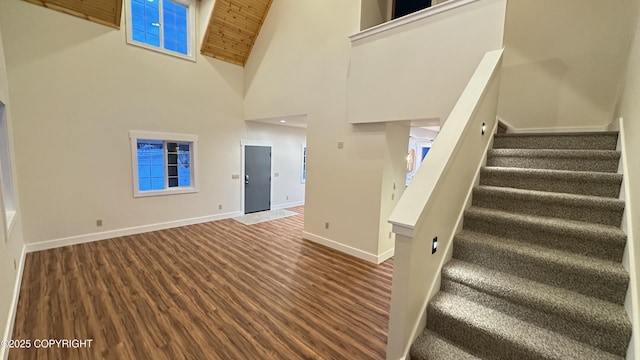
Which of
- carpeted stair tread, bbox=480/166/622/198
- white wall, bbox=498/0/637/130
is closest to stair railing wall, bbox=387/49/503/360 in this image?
carpeted stair tread, bbox=480/166/622/198

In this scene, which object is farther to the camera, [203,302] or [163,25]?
[163,25]

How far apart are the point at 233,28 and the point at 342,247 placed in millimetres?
5185

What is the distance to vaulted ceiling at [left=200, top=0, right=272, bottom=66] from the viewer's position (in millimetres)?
5336

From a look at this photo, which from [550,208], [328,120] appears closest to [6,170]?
[328,120]

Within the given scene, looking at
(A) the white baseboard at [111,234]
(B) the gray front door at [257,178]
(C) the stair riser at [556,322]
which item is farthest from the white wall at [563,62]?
(A) the white baseboard at [111,234]

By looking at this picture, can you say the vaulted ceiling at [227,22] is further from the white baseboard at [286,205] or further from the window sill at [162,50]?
the white baseboard at [286,205]

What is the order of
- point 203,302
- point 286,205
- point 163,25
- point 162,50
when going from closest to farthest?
point 203,302, point 162,50, point 163,25, point 286,205

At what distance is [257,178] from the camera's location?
714 cm

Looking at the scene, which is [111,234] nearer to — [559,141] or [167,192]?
[167,192]

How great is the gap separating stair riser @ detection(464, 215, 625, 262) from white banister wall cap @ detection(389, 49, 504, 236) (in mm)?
743

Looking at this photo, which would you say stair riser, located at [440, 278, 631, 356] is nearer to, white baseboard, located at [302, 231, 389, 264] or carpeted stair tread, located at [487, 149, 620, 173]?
carpeted stair tread, located at [487, 149, 620, 173]

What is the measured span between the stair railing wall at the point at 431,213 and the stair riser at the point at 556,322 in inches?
11.4

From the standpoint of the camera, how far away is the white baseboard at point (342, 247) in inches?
161

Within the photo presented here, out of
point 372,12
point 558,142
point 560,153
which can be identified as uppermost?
point 372,12
